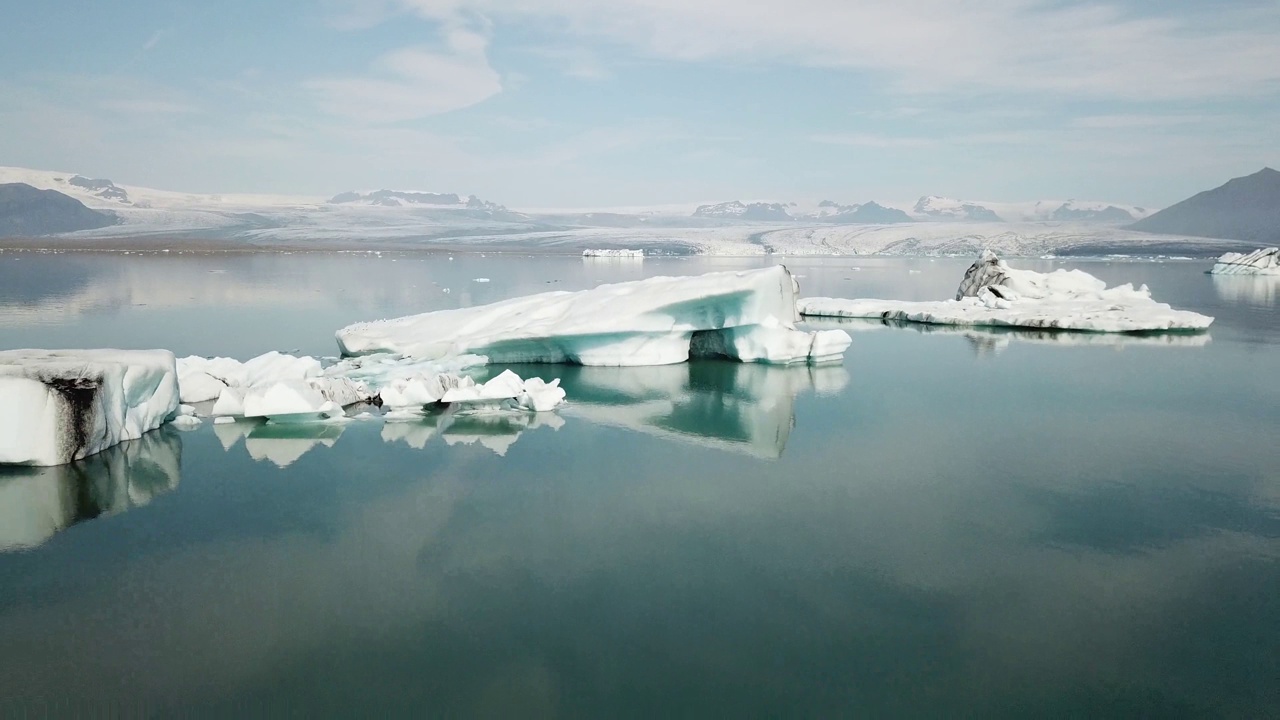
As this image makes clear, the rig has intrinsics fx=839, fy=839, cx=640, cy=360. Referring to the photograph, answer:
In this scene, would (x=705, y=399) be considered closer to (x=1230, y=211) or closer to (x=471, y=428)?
(x=471, y=428)

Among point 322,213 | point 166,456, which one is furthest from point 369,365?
point 322,213

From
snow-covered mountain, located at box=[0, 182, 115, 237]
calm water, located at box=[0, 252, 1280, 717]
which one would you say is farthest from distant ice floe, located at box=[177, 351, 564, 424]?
snow-covered mountain, located at box=[0, 182, 115, 237]

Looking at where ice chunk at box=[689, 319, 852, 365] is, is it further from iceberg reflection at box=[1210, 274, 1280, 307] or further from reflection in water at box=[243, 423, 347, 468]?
iceberg reflection at box=[1210, 274, 1280, 307]

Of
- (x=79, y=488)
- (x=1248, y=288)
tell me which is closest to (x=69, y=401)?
(x=79, y=488)

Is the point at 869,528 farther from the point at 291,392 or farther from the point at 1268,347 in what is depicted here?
the point at 1268,347

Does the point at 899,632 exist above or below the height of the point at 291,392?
below

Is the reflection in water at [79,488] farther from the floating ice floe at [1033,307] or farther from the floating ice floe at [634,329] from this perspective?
the floating ice floe at [1033,307]

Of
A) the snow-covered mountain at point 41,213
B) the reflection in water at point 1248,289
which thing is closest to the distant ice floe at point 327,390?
the reflection in water at point 1248,289
